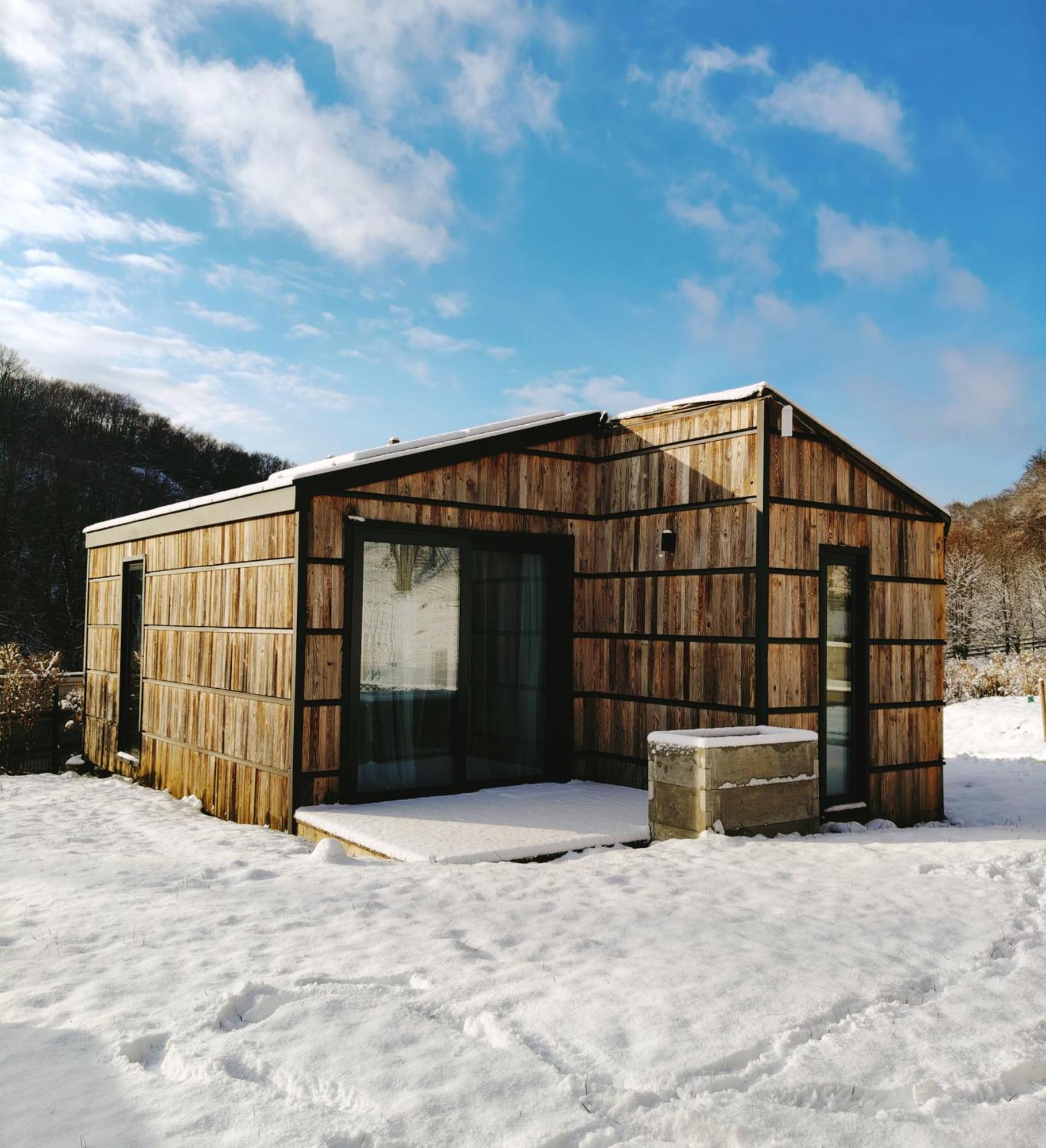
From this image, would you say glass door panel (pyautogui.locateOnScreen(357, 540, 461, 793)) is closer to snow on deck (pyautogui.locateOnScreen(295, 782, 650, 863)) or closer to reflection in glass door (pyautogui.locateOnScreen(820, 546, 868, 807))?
snow on deck (pyautogui.locateOnScreen(295, 782, 650, 863))

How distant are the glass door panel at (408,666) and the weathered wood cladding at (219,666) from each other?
564 millimetres

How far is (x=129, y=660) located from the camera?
9258 millimetres

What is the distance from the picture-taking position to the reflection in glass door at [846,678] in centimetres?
671

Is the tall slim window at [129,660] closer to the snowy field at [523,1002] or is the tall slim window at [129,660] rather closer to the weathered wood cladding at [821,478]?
the snowy field at [523,1002]

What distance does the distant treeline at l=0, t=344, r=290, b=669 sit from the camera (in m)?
21.8

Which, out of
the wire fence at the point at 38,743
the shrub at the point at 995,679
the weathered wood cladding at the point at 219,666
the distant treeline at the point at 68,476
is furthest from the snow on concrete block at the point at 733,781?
the distant treeline at the point at 68,476

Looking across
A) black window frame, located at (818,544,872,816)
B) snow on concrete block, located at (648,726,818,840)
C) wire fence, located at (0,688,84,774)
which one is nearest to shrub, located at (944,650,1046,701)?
black window frame, located at (818,544,872,816)

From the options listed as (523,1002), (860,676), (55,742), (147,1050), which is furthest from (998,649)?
(147,1050)

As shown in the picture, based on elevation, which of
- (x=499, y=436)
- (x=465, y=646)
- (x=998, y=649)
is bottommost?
(x=998, y=649)

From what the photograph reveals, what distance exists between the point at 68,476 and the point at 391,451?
2121 cm

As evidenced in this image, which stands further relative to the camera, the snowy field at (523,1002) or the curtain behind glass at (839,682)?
the curtain behind glass at (839,682)

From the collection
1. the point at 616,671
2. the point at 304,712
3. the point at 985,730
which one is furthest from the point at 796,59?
the point at 985,730

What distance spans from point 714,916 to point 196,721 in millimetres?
5123

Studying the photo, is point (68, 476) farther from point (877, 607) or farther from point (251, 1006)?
point (251, 1006)
